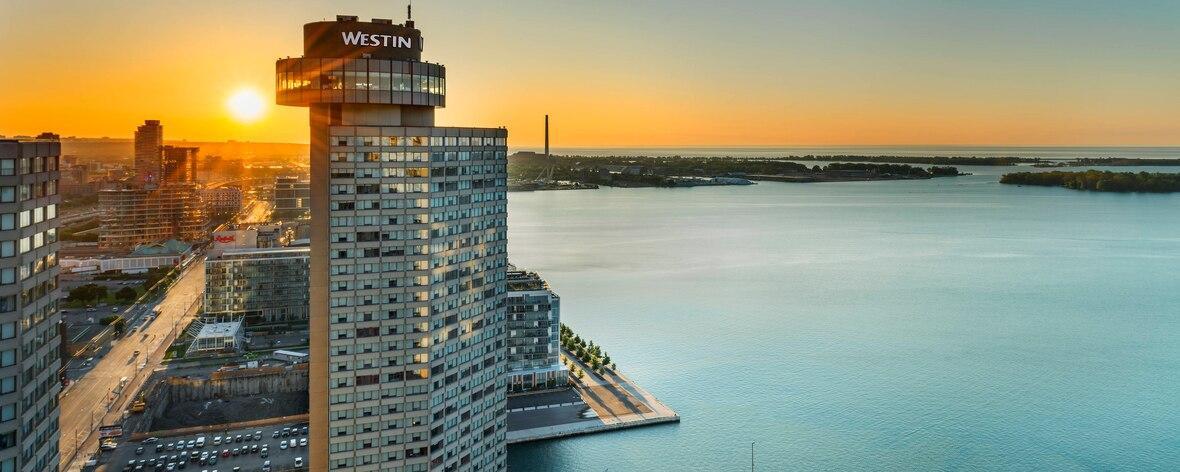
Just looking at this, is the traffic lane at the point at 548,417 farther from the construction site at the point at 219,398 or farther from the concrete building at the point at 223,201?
the concrete building at the point at 223,201

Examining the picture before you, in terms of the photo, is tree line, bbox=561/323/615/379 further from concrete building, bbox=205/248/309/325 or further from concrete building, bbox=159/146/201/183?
concrete building, bbox=159/146/201/183

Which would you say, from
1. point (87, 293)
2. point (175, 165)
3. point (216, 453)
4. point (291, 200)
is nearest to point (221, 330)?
point (216, 453)

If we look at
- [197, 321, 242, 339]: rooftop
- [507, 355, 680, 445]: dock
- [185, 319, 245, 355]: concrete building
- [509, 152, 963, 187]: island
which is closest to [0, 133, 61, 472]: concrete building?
[507, 355, 680, 445]: dock

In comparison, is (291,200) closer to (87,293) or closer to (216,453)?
(87,293)

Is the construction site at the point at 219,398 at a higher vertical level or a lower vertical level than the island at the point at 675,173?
lower

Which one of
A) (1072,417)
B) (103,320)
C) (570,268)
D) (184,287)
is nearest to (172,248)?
(184,287)

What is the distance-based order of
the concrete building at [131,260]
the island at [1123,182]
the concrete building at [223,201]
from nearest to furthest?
the concrete building at [131,260], the concrete building at [223,201], the island at [1123,182]

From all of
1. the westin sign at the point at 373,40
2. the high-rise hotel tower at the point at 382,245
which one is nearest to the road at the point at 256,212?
the high-rise hotel tower at the point at 382,245
